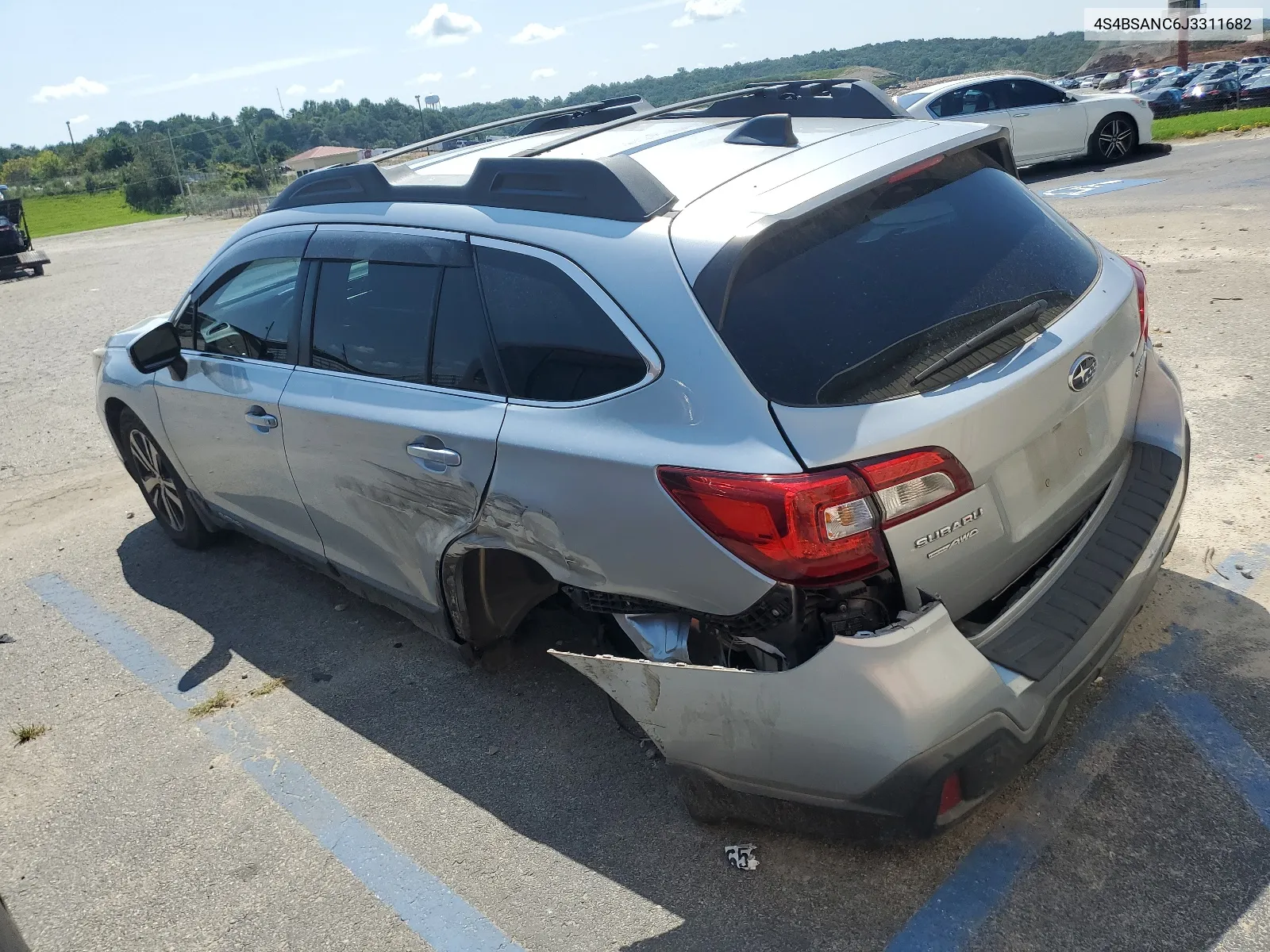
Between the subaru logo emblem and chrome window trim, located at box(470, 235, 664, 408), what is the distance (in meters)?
1.12

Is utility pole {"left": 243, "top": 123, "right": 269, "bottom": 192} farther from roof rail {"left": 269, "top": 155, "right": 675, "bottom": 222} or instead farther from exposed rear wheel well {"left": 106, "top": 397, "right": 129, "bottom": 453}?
roof rail {"left": 269, "top": 155, "right": 675, "bottom": 222}

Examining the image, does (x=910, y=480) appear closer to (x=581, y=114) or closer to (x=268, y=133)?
(x=581, y=114)

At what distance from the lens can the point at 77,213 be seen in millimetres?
64500

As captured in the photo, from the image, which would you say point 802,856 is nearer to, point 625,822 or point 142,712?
point 625,822

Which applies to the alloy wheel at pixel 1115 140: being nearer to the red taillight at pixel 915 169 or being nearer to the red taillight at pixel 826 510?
the red taillight at pixel 915 169

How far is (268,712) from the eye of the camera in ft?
12.9

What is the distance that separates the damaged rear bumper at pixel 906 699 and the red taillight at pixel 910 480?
0.77 ft

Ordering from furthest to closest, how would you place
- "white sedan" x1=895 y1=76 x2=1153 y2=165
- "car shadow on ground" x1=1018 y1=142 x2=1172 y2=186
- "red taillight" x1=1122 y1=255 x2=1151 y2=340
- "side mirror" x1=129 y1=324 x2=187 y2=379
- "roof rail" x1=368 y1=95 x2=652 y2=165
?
"white sedan" x1=895 y1=76 x2=1153 y2=165 < "car shadow on ground" x1=1018 y1=142 x2=1172 y2=186 < "roof rail" x1=368 y1=95 x2=652 y2=165 < "side mirror" x1=129 y1=324 x2=187 y2=379 < "red taillight" x1=1122 y1=255 x2=1151 y2=340

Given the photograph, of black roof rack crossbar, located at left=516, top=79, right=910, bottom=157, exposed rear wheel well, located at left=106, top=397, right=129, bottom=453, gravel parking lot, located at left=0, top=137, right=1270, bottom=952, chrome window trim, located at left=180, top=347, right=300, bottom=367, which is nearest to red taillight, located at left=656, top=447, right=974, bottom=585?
gravel parking lot, located at left=0, top=137, right=1270, bottom=952

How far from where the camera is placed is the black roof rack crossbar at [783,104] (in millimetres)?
3658

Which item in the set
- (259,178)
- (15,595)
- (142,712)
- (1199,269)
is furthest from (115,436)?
(259,178)

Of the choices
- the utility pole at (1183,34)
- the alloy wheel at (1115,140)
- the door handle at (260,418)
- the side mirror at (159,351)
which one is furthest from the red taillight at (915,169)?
the utility pole at (1183,34)

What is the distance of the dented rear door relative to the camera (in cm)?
314

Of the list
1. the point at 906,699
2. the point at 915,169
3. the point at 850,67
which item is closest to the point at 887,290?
the point at 915,169
